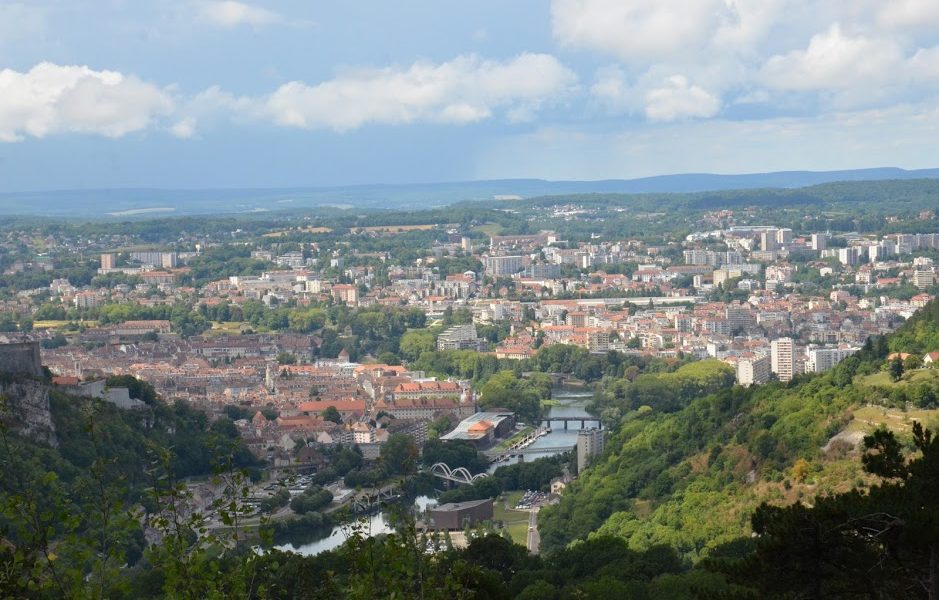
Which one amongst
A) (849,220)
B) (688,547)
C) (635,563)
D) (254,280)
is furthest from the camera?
(849,220)

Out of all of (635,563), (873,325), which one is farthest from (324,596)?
(873,325)

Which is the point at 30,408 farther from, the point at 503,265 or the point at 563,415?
the point at 503,265

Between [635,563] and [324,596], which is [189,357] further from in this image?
[324,596]

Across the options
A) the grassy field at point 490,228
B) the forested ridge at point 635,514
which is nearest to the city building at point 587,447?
the forested ridge at point 635,514

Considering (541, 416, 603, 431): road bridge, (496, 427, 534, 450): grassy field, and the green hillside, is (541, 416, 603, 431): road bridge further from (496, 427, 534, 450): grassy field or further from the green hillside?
the green hillside

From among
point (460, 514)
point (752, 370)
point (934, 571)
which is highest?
point (934, 571)

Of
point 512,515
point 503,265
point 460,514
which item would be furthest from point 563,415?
point 503,265
